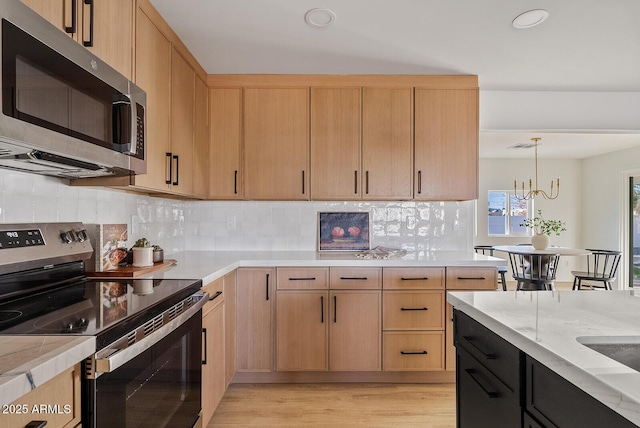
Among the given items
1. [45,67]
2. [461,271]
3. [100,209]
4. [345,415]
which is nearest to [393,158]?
[461,271]

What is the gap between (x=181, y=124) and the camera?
2395 mm

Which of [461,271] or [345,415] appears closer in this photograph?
[345,415]

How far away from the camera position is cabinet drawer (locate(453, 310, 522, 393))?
1.03 m

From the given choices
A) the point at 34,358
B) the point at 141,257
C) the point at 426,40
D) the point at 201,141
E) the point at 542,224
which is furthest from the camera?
the point at 542,224

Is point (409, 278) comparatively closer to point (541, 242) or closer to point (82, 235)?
point (82, 235)

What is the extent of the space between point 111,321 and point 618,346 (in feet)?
4.64

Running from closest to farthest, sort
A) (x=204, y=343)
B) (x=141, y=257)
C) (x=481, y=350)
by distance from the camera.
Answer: (x=481, y=350)
(x=204, y=343)
(x=141, y=257)

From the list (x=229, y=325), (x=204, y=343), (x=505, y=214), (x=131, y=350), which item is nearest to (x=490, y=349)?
(x=131, y=350)

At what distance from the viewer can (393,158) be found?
2.94 meters

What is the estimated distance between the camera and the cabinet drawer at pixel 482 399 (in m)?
1.06

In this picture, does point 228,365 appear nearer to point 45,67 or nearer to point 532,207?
point 45,67

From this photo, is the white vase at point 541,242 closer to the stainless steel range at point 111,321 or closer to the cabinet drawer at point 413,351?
the cabinet drawer at point 413,351

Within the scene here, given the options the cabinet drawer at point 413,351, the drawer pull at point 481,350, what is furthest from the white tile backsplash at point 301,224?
the drawer pull at point 481,350

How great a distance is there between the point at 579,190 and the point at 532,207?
959 mm
